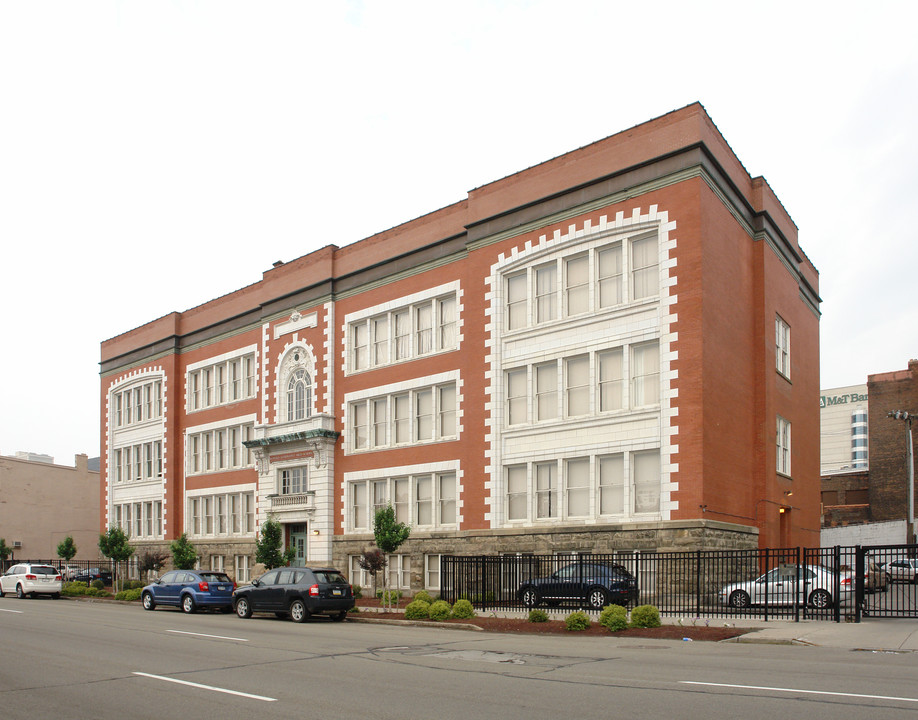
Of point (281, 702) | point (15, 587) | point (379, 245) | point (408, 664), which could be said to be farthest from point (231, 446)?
point (281, 702)

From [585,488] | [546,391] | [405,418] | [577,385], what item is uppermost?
[577,385]

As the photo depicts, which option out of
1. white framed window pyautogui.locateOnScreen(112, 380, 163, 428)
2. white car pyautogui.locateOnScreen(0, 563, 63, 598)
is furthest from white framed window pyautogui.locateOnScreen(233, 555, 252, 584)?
white framed window pyautogui.locateOnScreen(112, 380, 163, 428)

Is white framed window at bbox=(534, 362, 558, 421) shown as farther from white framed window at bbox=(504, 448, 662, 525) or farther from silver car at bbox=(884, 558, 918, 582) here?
silver car at bbox=(884, 558, 918, 582)

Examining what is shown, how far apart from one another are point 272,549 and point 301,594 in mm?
13960

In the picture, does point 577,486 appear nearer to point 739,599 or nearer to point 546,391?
point 546,391

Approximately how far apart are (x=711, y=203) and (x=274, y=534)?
23545 mm

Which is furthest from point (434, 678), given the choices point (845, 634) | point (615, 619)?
point (845, 634)

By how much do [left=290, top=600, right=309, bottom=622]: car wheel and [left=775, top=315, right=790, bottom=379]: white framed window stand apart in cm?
2035

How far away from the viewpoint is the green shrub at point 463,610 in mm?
25219

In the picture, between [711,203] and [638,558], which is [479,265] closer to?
[711,203]

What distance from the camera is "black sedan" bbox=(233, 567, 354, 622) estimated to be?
25594 mm

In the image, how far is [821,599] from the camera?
24.0 metres

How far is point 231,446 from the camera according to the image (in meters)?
48.2

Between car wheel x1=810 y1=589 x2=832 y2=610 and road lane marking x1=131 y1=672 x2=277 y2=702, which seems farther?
car wheel x1=810 y1=589 x2=832 y2=610
